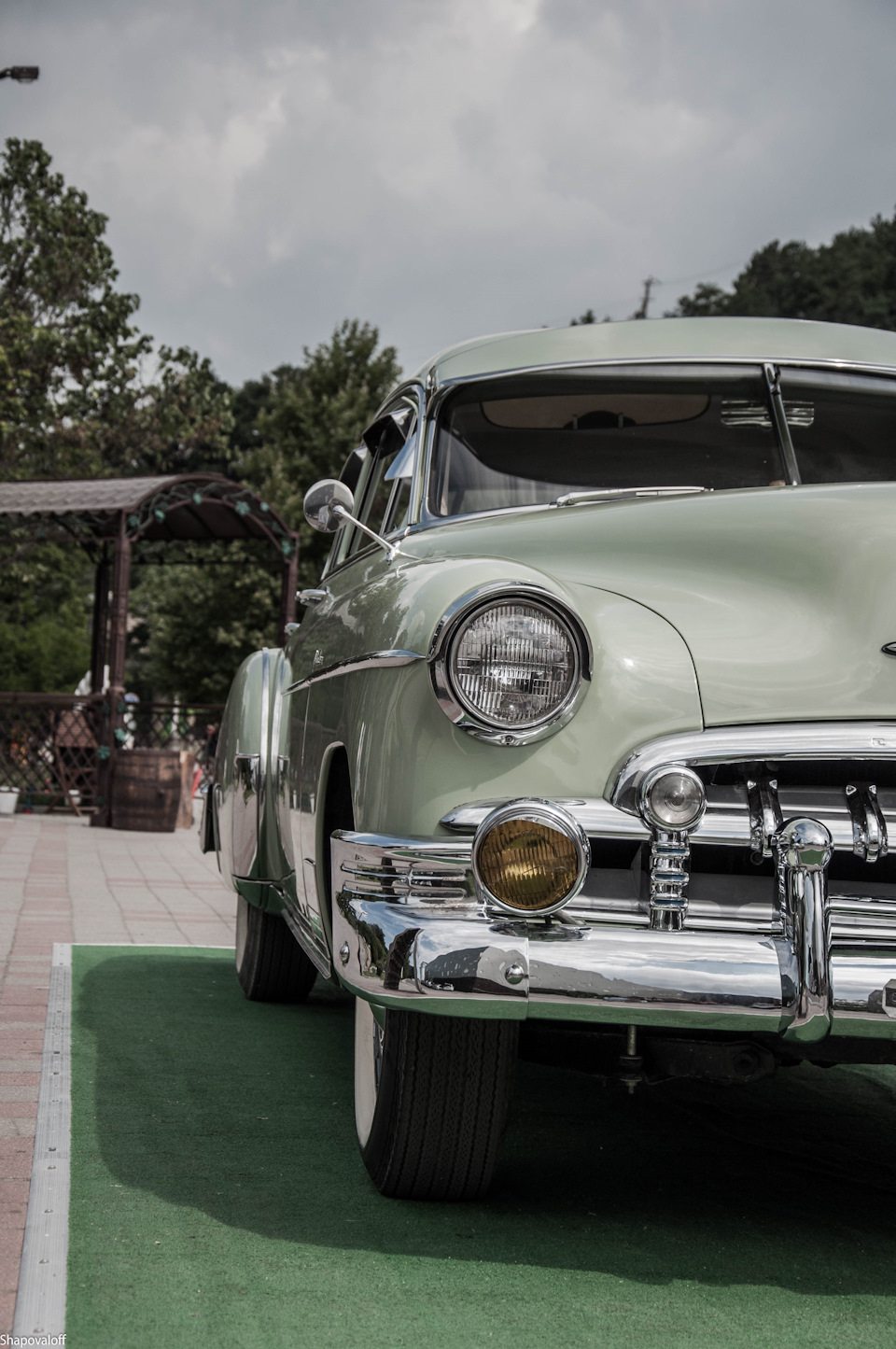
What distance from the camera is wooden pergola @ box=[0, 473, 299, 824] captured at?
47.9 feet

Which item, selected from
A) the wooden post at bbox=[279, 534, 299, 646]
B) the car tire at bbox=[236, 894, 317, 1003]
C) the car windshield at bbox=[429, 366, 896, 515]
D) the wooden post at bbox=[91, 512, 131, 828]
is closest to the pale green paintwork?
the car windshield at bbox=[429, 366, 896, 515]

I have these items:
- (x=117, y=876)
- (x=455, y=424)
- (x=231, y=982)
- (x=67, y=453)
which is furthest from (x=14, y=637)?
(x=455, y=424)

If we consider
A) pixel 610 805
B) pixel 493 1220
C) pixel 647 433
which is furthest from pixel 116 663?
pixel 610 805

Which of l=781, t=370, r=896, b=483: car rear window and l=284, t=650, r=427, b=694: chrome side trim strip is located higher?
l=781, t=370, r=896, b=483: car rear window

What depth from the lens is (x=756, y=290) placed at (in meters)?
81.7

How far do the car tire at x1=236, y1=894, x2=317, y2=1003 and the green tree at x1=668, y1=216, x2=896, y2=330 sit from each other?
2656 inches

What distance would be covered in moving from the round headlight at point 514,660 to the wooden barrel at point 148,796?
38.9 ft

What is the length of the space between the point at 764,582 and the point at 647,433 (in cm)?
103

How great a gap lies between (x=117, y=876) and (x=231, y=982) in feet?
14.0

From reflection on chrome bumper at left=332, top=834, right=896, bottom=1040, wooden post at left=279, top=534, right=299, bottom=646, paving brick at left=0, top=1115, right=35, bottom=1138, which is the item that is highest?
wooden post at left=279, top=534, right=299, bottom=646

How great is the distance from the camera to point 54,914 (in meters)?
7.38

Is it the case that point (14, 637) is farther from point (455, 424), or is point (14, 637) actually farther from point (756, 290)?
point (756, 290)

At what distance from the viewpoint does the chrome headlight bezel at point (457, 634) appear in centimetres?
248

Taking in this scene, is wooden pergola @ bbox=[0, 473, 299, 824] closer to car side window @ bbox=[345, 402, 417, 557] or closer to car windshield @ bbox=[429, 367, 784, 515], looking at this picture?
car side window @ bbox=[345, 402, 417, 557]
